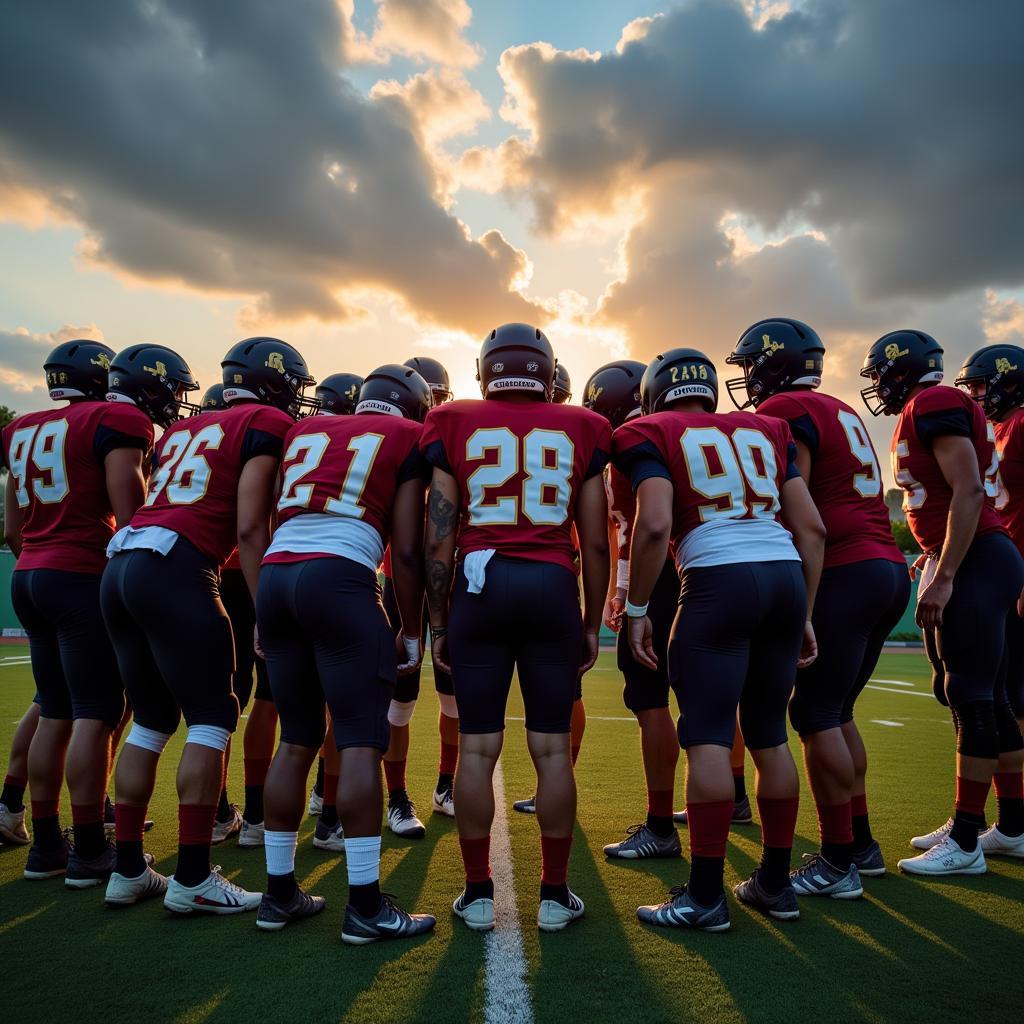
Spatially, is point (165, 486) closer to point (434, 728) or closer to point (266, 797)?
point (266, 797)

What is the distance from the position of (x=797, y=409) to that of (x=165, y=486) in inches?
126

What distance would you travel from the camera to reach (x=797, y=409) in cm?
380

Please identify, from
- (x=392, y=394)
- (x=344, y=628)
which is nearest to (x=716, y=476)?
(x=392, y=394)

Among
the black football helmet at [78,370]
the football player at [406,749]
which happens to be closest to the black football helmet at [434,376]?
the football player at [406,749]

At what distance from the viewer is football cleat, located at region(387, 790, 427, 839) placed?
438 centimetres

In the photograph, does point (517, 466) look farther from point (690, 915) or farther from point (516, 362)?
point (690, 915)

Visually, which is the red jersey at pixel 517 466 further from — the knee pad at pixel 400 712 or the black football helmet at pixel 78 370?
the black football helmet at pixel 78 370

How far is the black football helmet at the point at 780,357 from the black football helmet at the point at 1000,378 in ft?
5.32

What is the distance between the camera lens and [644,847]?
4066 mm

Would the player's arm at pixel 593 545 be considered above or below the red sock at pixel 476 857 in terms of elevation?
above

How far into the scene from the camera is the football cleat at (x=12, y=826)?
4195mm

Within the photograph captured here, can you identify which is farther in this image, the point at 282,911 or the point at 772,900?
the point at 772,900

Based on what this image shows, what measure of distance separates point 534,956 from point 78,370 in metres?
3.96

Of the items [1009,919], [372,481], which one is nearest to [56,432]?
[372,481]
